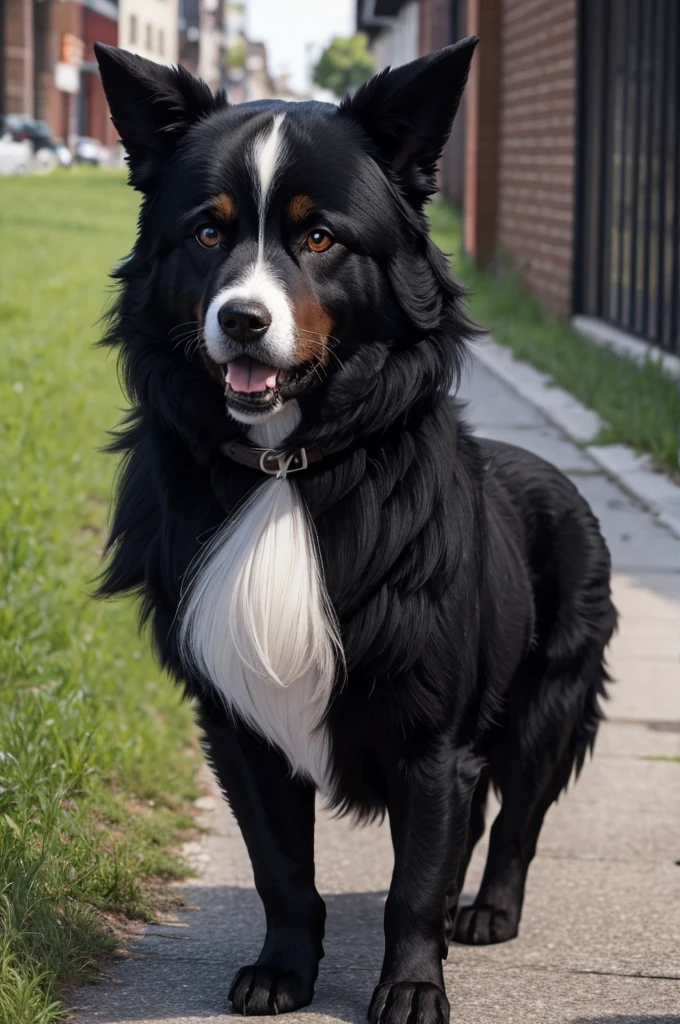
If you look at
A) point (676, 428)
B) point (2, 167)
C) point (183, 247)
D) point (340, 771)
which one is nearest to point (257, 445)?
point (183, 247)

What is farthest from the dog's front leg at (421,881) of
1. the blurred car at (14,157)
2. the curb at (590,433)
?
the blurred car at (14,157)

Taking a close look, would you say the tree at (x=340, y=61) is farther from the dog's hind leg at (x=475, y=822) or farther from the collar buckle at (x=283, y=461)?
the collar buckle at (x=283, y=461)

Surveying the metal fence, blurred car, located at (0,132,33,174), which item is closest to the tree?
blurred car, located at (0,132,33,174)

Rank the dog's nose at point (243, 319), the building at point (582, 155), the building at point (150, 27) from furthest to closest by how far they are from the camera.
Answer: the building at point (150, 27) < the building at point (582, 155) < the dog's nose at point (243, 319)

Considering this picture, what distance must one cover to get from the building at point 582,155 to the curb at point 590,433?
93 centimetres

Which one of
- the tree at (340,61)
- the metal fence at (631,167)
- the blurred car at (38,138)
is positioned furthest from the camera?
the tree at (340,61)

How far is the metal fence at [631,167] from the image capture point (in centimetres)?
973

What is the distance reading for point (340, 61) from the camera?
330 feet

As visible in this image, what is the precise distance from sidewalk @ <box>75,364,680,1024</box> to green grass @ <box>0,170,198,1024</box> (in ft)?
0.41

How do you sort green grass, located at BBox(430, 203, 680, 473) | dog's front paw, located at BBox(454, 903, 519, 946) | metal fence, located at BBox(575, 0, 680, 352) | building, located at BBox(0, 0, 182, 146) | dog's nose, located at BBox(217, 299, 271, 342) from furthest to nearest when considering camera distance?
building, located at BBox(0, 0, 182, 146) < metal fence, located at BBox(575, 0, 680, 352) < green grass, located at BBox(430, 203, 680, 473) < dog's front paw, located at BBox(454, 903, 519, 946) < dog's nose, located at BBox(217, 299, 271, 342)

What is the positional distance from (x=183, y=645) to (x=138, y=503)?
317mm

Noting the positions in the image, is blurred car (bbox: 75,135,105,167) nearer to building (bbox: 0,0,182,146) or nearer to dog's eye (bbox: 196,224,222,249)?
building (bbox: 0,0,182,146)

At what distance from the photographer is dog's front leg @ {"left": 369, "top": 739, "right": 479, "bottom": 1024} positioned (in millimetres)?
2826

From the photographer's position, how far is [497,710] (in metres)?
3.35
